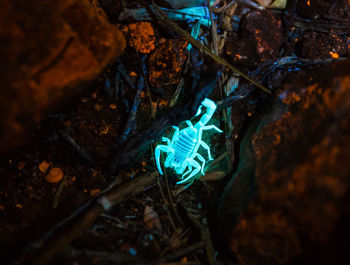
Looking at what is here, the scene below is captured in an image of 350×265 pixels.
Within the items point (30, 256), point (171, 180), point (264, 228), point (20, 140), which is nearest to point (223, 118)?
point (171, 180)

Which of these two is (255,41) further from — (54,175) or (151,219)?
(54,175)

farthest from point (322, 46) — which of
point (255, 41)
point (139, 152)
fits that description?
point (139, 152)

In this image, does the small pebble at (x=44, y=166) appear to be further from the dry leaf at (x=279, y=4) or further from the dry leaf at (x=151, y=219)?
the dry leaf at (x=279, y=4)

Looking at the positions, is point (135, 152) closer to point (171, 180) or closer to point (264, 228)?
point (171, 180)

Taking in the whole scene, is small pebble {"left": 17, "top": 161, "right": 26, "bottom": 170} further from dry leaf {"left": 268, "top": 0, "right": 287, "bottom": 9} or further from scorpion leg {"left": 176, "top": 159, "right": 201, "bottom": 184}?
dry leaf {"left": 268, "top": 0, "right": 287, "bottom": 9}

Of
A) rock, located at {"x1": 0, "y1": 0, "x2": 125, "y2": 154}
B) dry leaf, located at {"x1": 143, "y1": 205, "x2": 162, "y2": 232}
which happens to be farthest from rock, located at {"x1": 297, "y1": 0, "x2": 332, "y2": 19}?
dry leaf, located at {"x1": 143, "y1": 205, "x2": 162, "y2": 232}
